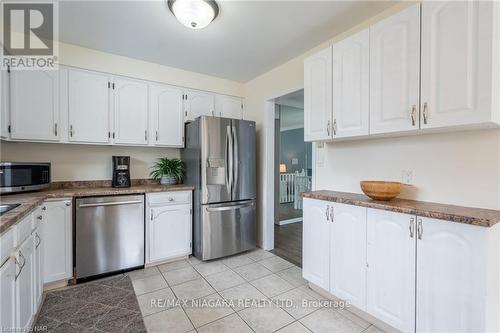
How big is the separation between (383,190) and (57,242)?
9.90 feet

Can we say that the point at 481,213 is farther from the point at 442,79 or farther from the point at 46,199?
the point at 46,199

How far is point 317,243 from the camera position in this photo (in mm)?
2184

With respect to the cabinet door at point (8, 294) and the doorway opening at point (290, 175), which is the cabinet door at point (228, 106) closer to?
the doorway opening at point (290, 175)

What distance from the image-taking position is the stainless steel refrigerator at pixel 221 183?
9.57 ft

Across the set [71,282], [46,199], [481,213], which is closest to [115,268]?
[71,282]

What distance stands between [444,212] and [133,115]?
10.6 ft

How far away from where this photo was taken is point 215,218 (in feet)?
9.78

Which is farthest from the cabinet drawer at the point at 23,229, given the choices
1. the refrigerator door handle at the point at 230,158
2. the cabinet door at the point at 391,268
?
the cabinet door at the point at 391,268

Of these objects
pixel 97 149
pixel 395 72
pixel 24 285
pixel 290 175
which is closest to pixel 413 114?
pixel 395 72

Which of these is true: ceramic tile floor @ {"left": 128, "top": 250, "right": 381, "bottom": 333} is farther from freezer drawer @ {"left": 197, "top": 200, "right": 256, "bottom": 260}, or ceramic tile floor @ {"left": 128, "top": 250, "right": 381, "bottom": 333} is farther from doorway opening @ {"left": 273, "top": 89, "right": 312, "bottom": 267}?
doorway opening @ {"left": 273, "top": 89, "right": 312, "bottom": 267}

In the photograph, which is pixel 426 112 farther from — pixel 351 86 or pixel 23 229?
pixel 23 229

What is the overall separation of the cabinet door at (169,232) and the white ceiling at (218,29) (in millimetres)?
1937

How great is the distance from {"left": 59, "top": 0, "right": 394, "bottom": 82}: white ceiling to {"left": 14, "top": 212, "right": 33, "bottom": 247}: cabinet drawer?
1.80 m

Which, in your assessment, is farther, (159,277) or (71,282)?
(159,277)
